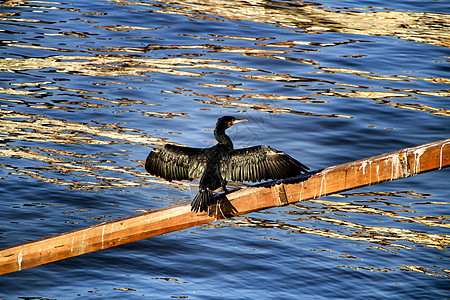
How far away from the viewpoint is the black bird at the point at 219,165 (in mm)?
4809

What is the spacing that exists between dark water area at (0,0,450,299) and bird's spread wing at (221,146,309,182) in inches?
54.2

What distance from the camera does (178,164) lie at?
18.4 feet

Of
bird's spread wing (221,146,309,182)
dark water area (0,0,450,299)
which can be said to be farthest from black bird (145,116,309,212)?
dark water area (0,0,450,299)

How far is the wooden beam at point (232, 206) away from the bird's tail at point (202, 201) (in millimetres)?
44

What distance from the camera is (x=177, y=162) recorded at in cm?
561

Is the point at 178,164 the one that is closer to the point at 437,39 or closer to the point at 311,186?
the point at 311,186

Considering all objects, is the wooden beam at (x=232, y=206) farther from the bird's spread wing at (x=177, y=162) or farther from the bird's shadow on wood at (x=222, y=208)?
the bird's spread wing at (x=177, y=162)

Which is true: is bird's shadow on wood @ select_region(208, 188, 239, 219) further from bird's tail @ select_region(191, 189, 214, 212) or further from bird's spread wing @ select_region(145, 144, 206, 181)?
bird's spread wing @ select_region(145, 144, 206, 181)

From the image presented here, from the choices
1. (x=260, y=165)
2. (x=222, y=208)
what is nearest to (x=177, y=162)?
(x=260, y=165)

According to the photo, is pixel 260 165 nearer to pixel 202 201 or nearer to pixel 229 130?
pixel 202 201

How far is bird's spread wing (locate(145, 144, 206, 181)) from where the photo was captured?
5527 mm

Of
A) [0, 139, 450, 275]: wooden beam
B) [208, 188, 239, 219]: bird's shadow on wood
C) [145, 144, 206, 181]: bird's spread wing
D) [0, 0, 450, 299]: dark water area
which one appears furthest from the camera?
[0, 0, 450, 299]: dark water area

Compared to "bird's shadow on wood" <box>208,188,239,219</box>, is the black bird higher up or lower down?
higher up

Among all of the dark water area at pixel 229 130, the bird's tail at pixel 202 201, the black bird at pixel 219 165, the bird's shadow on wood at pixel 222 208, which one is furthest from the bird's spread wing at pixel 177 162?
the dark water area at pixel 229 130
